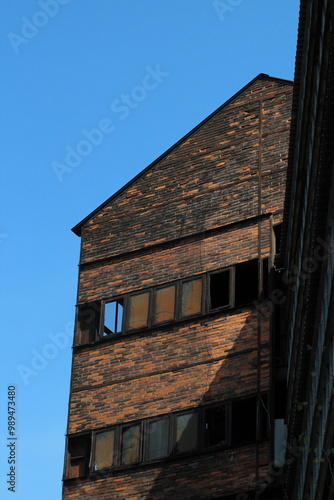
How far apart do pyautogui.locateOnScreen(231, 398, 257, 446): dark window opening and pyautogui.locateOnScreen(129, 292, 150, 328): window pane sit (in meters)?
3.29

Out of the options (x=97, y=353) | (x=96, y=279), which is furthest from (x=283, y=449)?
(x=96, y=279)

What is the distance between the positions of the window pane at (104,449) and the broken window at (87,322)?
8.02 feet

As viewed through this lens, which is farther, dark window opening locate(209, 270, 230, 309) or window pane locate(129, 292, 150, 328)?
window pane locate(129, 292, 150, 328)

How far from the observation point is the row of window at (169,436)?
21453mm

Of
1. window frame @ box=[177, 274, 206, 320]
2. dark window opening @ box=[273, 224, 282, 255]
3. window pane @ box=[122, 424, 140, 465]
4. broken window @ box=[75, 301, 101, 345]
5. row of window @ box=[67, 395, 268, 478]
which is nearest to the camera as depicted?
row of window @ box=[67, 395, 268, 478]

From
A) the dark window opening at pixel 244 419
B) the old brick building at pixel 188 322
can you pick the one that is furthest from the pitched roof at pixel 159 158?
the dark window opening at pixel 244 419

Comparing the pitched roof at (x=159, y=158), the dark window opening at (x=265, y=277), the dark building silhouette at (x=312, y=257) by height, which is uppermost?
the pitched roof at (x=159, y=158)

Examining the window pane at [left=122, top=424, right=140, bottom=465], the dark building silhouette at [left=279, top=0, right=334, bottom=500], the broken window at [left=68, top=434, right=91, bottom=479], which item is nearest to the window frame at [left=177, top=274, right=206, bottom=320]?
the window pane at [left=122, top=424, right=140, bottom=465]

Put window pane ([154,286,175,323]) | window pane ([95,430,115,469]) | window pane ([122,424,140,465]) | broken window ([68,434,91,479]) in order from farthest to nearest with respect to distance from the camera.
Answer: window pane ([154,286,175,323]), broken window ([68,434,91,479]), window pane ([95,430,115,469]), window pane ([122,424,140,465])

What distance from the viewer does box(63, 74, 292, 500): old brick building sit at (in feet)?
70.4

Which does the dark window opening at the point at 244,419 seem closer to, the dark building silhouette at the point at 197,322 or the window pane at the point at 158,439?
the dark building silhouette at the point at 197,322

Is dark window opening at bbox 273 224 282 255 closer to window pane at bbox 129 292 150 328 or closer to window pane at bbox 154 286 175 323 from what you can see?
window pane at bbox 154 286 175 323

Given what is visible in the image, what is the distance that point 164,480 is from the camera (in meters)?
21.5

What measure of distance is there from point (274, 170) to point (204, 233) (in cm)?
212
